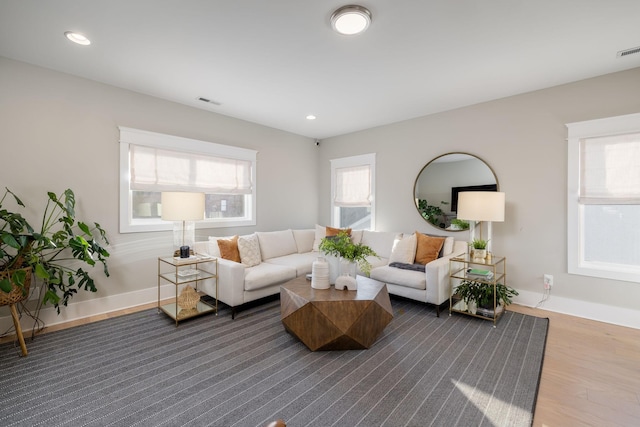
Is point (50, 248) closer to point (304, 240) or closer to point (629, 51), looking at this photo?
point (304, 240)

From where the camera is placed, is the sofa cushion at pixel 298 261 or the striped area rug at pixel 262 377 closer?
the striped area rug at pixel 262 377

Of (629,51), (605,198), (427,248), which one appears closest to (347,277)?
(427,248)

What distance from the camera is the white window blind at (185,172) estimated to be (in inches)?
135

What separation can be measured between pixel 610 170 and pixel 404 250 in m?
2.29

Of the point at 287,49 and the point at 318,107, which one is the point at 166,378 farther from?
the point at 318,107

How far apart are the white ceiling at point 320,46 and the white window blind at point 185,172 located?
0.77 m

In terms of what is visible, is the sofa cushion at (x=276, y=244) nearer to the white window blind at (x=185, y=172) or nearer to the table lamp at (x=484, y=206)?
the white window blind at (x=185, y=172)

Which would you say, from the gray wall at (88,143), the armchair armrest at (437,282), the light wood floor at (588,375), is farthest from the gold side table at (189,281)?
the armchair armrest at (437,282)

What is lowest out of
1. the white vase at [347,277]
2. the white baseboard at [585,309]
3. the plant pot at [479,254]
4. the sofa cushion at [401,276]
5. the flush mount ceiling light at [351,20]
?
the white baseboard at [585,309]

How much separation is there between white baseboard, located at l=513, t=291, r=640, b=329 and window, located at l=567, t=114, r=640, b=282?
340mm

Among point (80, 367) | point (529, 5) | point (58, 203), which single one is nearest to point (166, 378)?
point (80, 367)

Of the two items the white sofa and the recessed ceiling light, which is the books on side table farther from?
the recessed ceiling light

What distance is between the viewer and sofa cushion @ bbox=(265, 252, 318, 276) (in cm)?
372

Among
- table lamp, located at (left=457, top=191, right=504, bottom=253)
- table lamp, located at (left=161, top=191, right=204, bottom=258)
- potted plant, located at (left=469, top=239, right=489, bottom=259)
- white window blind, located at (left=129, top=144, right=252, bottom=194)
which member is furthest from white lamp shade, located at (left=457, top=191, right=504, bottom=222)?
white window blind, located at (left=129, top=144, right=252, bottom=194)
